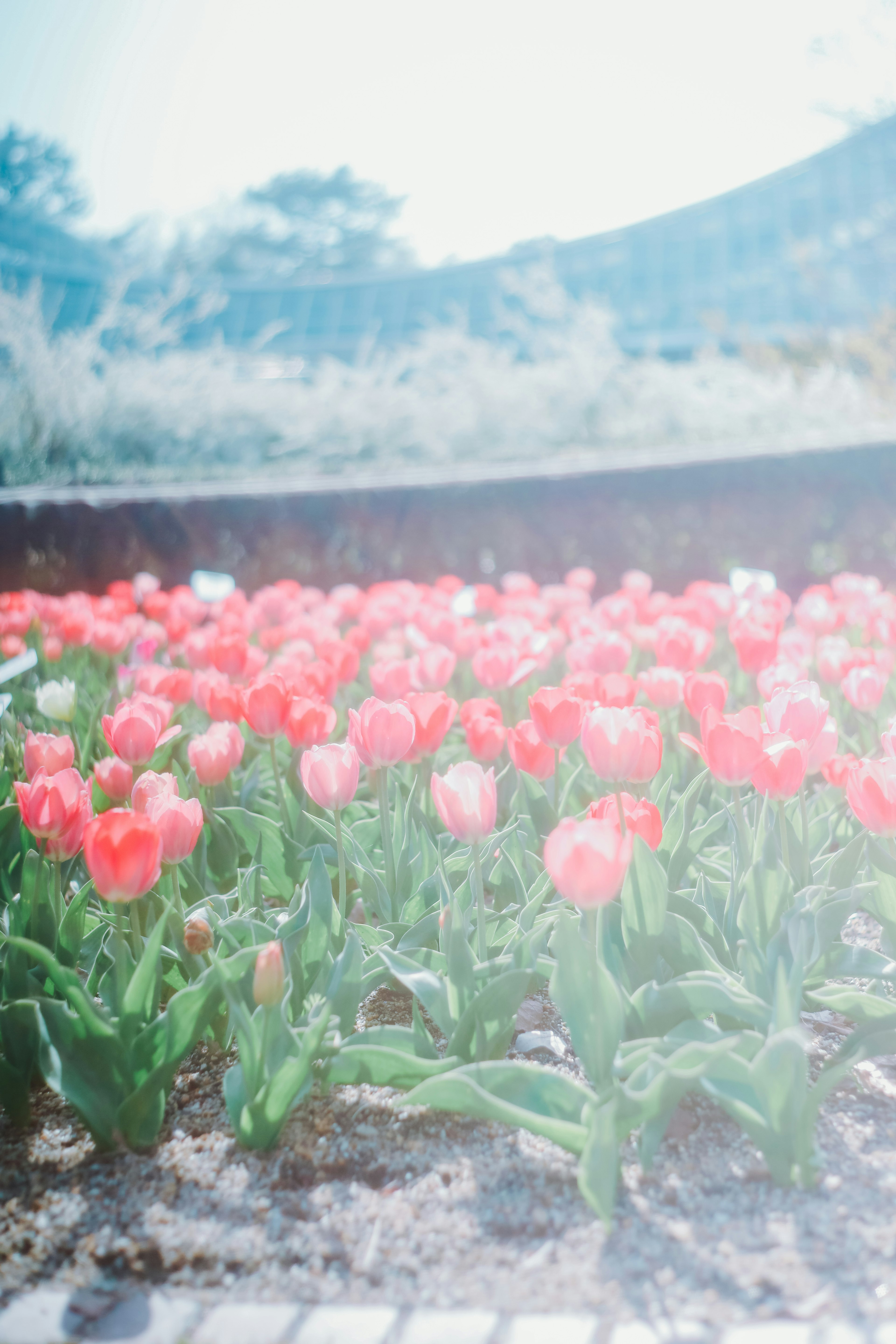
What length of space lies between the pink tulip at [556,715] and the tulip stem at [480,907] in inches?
12.9

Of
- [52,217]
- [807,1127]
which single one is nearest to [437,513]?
[807,1127]

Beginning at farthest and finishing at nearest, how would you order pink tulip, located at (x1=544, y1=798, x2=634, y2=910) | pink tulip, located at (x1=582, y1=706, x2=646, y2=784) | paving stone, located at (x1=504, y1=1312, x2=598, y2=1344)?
pink tulip, located at (x1=582, y1=706, x2=646, y2=784) < pink tulip, located at (x1=544, y1=798, x2=634, y2=910) < paving stone, located at (x1=504, y1=1312, x2=598, y2=1344)

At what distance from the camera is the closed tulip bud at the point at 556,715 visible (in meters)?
1.68

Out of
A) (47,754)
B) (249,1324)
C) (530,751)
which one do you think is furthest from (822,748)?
(47,754)

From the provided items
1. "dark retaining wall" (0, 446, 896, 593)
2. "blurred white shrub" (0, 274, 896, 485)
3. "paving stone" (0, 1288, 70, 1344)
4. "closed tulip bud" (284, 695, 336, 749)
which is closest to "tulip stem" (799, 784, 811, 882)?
"closed tulip bud" (284, 695, 336, 749)

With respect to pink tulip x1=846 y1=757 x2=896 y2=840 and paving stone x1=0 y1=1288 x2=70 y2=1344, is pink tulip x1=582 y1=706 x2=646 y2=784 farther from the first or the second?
paving stone x1=0 y1=1288 x2=70 y2=1344

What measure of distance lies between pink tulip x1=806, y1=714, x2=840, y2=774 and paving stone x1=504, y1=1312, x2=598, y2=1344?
85cm

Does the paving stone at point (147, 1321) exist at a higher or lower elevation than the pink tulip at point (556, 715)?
lower

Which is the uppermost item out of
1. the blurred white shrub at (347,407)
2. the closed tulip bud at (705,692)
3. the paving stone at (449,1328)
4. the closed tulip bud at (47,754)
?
the blurred white shrub at (347,407)

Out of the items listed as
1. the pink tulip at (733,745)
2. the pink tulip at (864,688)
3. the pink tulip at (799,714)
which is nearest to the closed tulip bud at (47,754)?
the pink tulip at (733,745)

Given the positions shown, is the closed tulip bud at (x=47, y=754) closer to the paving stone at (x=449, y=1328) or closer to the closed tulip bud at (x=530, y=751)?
the closed tulip bud at (x=530, y=751)

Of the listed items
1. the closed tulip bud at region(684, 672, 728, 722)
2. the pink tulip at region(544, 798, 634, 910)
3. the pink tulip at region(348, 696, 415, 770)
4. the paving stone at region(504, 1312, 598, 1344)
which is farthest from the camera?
the closed tulip bud at region(684, 672, 728, 722)

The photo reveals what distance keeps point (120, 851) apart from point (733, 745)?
2.81 feet

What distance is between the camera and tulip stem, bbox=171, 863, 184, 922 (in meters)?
1.54
